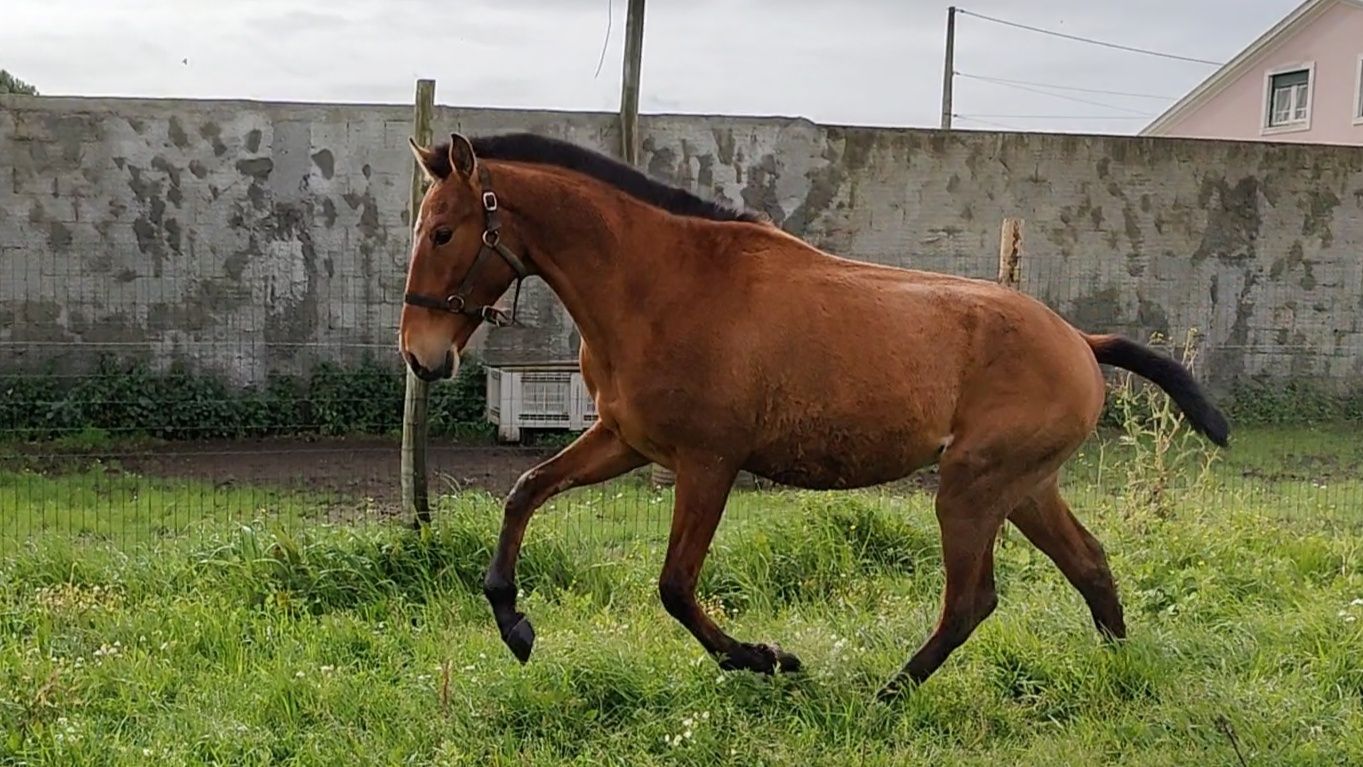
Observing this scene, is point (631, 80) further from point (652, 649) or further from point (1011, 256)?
point (652, 649)

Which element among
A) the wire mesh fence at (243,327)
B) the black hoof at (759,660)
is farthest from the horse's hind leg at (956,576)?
the wire mesh fence at (243,327)

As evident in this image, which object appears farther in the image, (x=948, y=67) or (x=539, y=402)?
(x=948, y=67)

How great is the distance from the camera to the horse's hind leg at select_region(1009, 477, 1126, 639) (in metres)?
4.91

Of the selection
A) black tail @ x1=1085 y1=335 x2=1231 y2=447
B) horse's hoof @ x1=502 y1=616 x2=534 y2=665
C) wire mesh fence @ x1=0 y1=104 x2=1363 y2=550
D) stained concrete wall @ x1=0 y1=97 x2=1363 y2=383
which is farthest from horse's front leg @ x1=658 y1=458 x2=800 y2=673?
stained concrete wall @ x1=0 y1=97 x2=1363 y2=383

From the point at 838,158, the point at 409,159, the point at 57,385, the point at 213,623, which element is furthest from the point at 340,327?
the point at 213,623

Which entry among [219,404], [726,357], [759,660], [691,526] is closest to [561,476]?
[691,526]

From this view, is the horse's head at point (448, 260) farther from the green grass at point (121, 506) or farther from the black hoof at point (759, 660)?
the green grass at point (121, 506)

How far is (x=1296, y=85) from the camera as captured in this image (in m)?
28.7

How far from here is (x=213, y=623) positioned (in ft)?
16.3

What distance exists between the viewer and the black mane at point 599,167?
4348 mm

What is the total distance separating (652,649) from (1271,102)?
95.8 ft

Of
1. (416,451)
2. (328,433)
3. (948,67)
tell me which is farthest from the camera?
(948,67)

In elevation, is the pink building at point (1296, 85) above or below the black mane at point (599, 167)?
above

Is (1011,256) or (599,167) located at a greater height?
(599,167)
